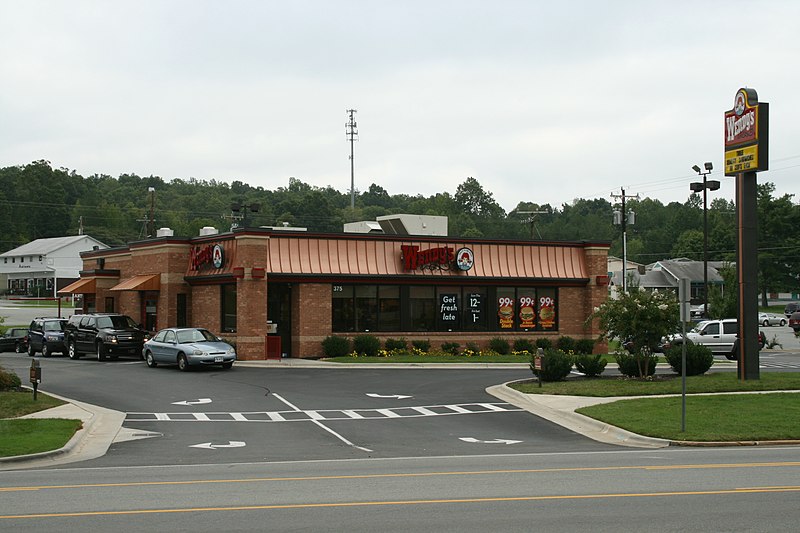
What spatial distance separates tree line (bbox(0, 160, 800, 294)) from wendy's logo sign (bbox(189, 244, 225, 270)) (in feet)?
199

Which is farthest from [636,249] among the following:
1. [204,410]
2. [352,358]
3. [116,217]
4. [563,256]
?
[204,410]

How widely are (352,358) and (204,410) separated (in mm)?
14585

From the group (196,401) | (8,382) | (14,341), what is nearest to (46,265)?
(14,341)

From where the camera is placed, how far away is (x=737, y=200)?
89.7 ft

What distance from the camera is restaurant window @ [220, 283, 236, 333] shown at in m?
38.8

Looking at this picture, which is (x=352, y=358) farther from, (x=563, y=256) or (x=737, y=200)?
(x=737, y=200)

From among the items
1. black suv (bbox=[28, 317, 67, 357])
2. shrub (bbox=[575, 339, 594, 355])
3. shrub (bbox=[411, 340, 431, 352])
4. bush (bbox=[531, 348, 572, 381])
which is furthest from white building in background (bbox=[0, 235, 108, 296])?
bush (bbox=[531, 348, 572, 381])

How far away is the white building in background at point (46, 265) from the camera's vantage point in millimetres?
102062

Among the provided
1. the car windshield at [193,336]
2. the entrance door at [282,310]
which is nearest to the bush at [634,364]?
the car windshield at [193,336]

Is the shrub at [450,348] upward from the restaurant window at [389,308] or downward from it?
downward

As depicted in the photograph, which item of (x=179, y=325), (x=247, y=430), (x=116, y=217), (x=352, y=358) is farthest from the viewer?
(x=116, y=217)

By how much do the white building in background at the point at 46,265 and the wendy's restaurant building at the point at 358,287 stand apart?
203 feet

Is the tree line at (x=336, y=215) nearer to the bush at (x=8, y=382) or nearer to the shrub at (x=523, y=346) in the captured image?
the shrub at (x=523, y=346)

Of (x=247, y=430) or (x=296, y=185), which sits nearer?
(x=247, y=430)
